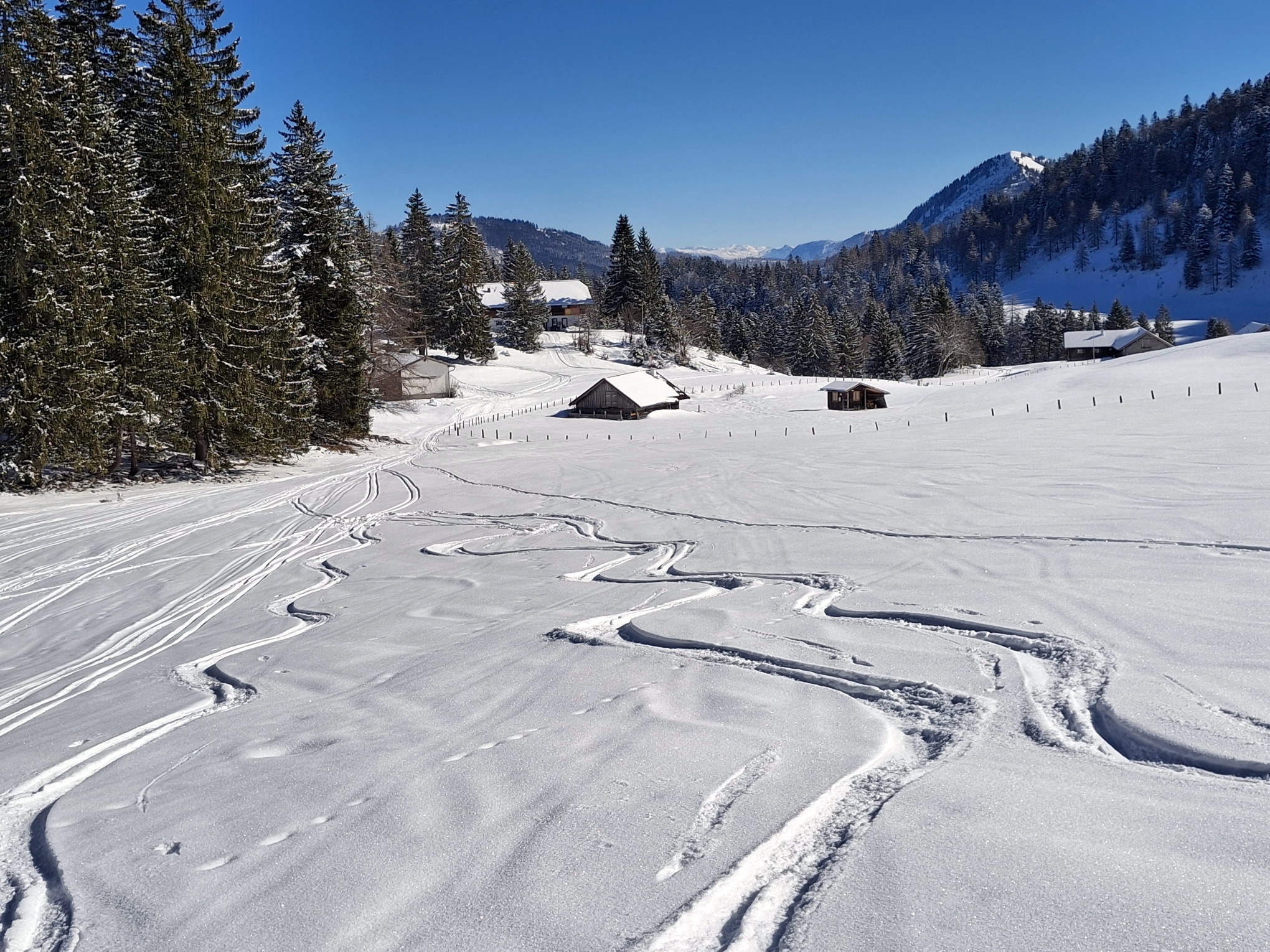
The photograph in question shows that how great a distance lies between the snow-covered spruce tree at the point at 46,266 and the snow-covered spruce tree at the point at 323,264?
10.6 m

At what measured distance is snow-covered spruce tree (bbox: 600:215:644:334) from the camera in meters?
85.1

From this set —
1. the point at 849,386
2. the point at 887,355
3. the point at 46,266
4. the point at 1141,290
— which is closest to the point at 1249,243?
the point at 1141,290

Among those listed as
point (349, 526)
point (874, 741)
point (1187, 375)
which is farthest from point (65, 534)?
point (1187, 375)

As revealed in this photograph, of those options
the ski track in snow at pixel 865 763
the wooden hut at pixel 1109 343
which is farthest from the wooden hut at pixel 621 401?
the wooden hut at pixel 1109 343

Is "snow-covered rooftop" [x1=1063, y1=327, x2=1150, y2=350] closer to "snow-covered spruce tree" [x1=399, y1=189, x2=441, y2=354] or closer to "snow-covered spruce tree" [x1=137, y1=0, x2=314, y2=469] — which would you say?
"snow-covered spruce tree" [x1=399, y1=189, x2=441, y2=354]

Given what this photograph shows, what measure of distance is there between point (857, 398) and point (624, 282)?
42.8 m

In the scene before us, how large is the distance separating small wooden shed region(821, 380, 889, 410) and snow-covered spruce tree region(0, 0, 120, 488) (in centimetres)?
4331

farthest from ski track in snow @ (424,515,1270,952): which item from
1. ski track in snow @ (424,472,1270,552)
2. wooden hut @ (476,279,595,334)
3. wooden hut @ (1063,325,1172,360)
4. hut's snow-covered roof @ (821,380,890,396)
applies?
wooden hut @ (476,279,595,334)

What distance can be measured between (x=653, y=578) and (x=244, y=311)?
23363 millimetres

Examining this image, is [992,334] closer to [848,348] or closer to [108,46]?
[848,348]

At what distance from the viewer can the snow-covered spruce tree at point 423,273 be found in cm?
6938

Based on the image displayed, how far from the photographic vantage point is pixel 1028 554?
9062mm

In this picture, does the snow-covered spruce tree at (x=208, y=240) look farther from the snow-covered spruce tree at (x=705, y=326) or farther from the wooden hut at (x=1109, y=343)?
the wooden hut at (x=1109, y=343)

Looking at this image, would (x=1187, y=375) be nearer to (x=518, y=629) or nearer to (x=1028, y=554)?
(x=1028, y=554)
